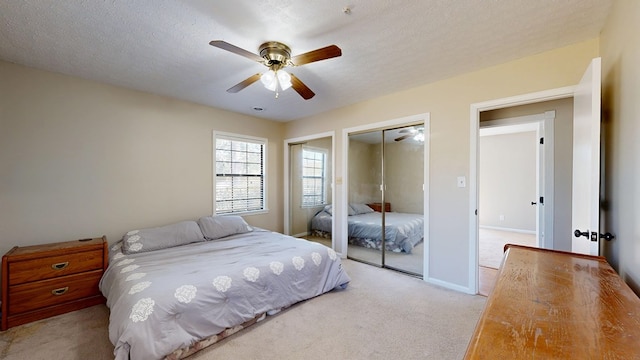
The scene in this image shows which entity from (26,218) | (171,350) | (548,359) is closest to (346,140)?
(171,350)

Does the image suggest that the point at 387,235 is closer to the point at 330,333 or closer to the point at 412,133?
the point at 412,133

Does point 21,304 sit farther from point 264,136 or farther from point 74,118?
point 264,136

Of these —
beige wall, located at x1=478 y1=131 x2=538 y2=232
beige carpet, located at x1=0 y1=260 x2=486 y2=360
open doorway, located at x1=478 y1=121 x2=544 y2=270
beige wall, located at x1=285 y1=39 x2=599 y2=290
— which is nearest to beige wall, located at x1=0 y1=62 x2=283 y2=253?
beige carpet, located at x1=0 y1=260 x2=486 y2=360

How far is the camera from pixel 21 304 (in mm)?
2238

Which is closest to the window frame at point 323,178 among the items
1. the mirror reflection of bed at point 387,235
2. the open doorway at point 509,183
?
the mirror reflection of bed at point 387,235

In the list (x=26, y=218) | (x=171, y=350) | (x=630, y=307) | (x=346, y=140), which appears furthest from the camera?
(x=346, y=140)

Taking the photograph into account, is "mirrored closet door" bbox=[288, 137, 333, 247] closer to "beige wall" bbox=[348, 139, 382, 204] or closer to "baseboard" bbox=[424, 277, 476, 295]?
"beige wall" bbox=[348, 139, 382, 204]

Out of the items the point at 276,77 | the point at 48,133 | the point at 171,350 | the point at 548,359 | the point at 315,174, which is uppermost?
the point at 276,77

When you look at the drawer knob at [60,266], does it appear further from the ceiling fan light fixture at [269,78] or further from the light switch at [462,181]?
the light switch at [462,181]

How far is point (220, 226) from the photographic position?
355 cm

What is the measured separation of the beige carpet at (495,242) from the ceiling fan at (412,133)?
6.95 ft

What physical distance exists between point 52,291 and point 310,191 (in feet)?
11.6

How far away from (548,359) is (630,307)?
1.98ft

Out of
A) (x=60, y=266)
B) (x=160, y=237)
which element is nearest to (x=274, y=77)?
(x=160, y=237)
